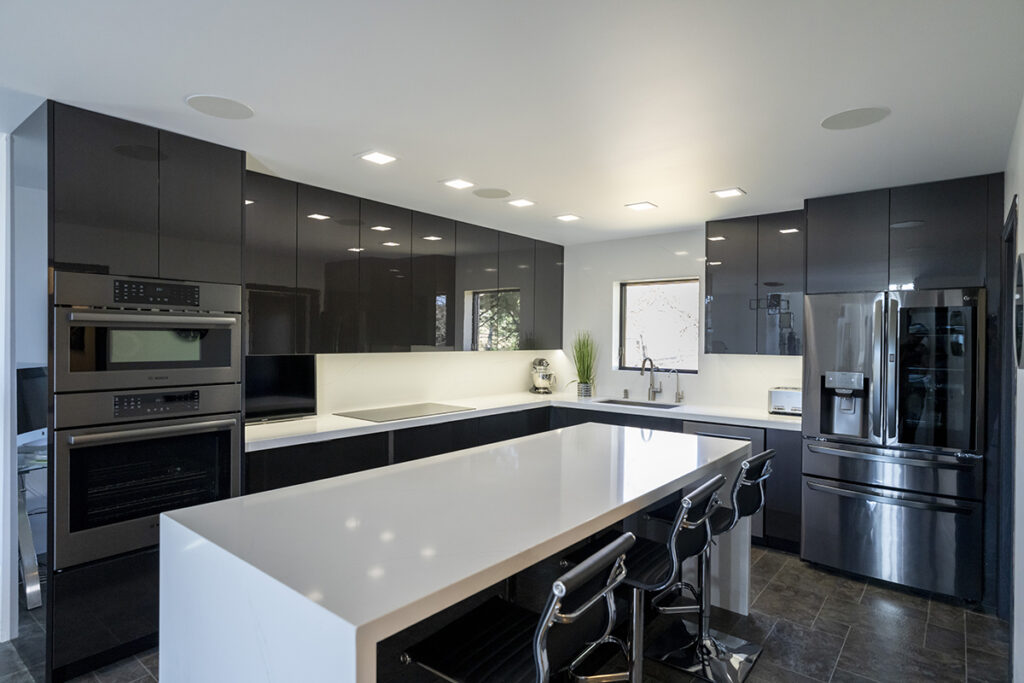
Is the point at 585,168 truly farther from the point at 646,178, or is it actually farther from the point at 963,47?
the point at 963,47

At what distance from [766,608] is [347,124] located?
129 inches

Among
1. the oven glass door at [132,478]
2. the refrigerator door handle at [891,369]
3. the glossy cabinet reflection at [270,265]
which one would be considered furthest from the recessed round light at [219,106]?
the refrigerator door handle at [891,369]

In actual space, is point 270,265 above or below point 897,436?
above

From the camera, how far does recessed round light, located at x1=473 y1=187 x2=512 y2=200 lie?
11.6ft

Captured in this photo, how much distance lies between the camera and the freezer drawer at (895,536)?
10.1ft

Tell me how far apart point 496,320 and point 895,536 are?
3185 mm

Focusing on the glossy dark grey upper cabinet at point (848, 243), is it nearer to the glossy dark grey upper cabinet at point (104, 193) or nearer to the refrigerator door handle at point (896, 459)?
the refrigerator door handle at point (896, 459)

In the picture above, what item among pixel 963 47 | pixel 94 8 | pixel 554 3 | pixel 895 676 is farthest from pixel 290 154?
pixel 895 676

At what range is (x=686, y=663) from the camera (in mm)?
2412

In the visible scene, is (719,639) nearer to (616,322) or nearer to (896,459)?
(896,459)

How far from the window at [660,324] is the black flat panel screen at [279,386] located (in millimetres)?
2937

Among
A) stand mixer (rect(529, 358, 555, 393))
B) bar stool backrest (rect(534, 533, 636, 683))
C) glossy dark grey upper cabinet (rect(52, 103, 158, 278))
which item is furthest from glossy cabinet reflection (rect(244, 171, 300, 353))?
stand mixer (rect(529, 358, 555, 393))

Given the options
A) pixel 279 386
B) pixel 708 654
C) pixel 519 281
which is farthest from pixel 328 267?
pixel 708 654

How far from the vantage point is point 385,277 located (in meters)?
3.93
